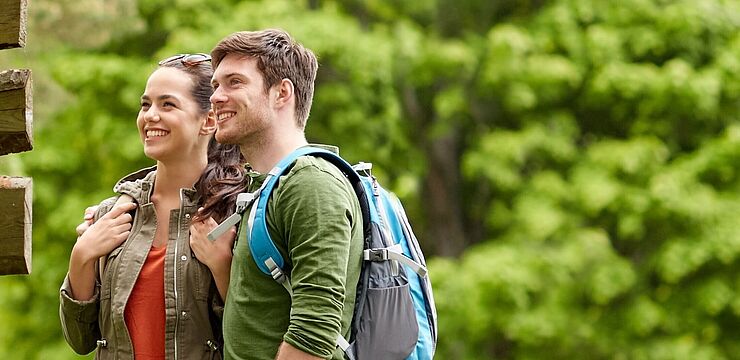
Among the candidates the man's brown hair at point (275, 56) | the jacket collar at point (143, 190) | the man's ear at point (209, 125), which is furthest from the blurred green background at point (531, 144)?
the man's brown hair at point (275, 56)

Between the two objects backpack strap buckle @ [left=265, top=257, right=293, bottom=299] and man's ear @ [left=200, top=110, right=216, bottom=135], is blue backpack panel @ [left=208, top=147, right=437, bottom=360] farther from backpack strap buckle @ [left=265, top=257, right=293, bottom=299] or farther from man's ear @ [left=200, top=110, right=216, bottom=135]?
man's ear @ [left=200, top=110, right=216, bottom=135]

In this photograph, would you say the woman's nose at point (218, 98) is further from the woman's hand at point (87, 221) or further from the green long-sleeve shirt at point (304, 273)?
the woman's hand at point (87, 221)

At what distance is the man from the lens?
259 centimetres

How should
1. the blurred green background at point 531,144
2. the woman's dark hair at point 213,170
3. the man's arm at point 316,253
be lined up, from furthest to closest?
1. the blurred green background at point 531,144
2. the woman's dark hair at point 213,170
3. the man's arm at point 316,253

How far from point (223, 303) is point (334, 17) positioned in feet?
27.5

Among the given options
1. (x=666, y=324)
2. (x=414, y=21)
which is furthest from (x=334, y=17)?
(x=666, y=324)

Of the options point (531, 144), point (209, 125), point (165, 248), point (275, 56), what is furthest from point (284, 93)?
point (531, 144)

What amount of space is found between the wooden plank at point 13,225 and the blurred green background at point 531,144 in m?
7.85

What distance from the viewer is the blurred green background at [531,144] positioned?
35.8 ft

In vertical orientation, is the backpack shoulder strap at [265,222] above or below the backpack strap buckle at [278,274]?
above

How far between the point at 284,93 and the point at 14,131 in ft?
2.30

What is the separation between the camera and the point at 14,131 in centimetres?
249

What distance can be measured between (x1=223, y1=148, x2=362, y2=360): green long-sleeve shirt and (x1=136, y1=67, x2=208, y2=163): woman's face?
1.71 ft

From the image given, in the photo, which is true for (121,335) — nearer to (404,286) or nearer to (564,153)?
(404,286)
